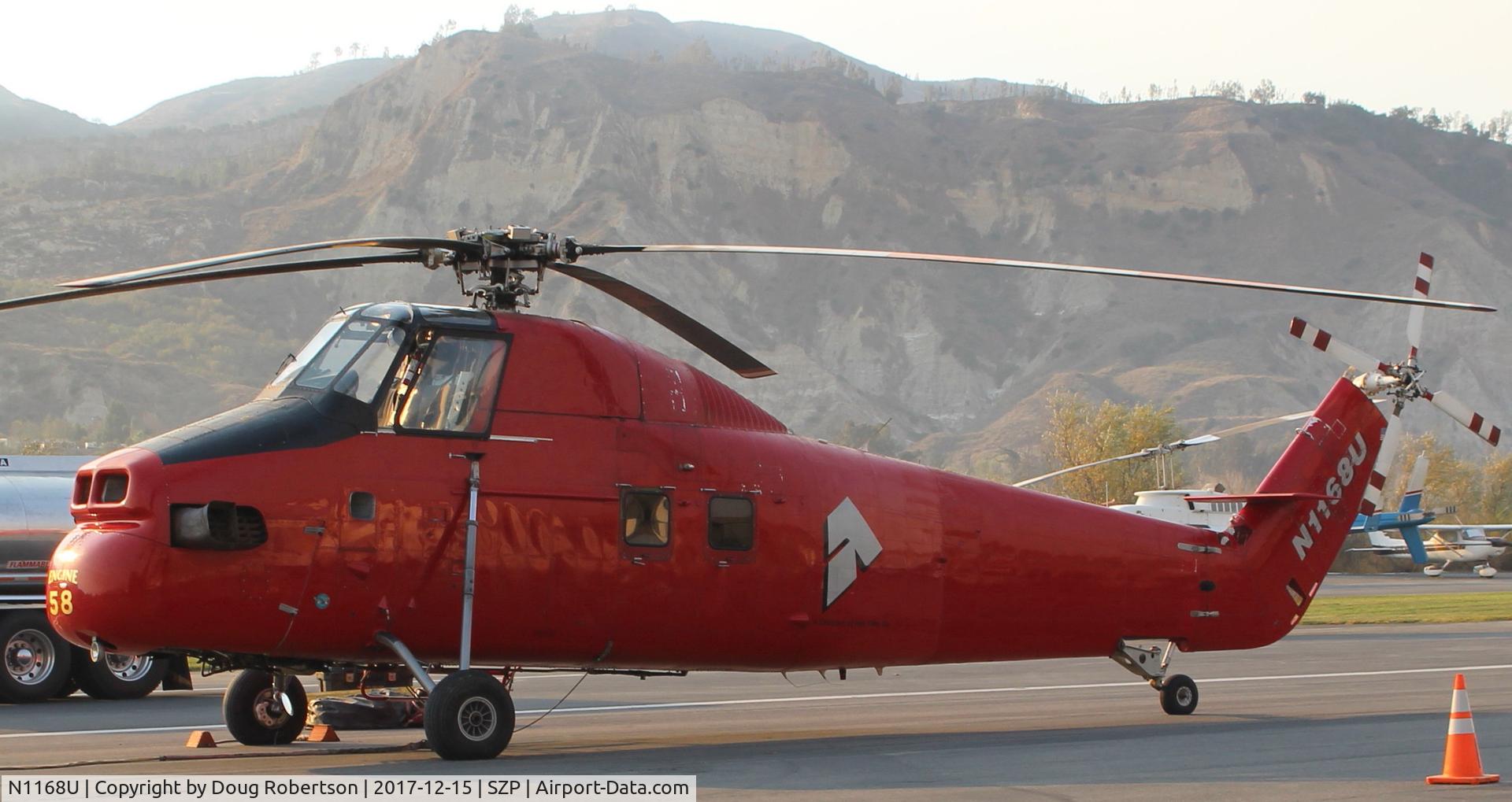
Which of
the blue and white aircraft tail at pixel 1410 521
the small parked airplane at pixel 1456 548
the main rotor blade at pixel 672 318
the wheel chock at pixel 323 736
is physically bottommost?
the small parked airplane at pixel 1456 548

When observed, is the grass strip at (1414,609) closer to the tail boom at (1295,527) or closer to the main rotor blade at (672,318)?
the tail boom at (1295,527)

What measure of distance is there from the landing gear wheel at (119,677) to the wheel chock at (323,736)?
6.67m

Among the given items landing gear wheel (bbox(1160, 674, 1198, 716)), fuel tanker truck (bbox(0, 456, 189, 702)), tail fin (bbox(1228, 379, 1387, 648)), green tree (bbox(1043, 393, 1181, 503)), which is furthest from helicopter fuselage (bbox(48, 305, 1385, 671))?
green tree (bbox(1043, 393, 1181, 503))

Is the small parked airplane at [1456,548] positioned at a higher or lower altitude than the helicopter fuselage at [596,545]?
lower

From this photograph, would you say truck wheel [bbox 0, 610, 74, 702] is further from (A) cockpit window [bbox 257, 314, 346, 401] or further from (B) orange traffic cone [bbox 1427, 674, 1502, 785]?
(B) orange traffic cone [bbox 1427, 674, 1502, 785]

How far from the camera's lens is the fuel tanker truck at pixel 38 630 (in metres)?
18.8

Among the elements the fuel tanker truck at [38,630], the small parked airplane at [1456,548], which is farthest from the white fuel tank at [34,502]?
the small parked airplane at [1456,548]

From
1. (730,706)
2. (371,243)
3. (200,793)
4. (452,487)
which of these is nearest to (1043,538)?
(730,706)

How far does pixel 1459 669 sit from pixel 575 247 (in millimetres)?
15137

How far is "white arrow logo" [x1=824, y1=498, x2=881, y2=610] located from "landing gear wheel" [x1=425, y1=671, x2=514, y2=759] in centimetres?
325

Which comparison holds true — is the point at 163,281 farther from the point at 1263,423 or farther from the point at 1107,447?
the point at 1107,447

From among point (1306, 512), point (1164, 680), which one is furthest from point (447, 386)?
point (1306, 512)

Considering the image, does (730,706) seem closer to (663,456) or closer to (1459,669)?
(663,456)

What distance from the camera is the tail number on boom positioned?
16.3 m
